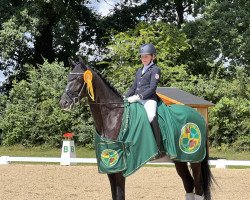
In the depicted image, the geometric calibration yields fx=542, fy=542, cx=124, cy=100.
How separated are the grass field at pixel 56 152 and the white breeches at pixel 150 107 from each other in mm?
11844

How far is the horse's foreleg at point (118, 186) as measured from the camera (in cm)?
611

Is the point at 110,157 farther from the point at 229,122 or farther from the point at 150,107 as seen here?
the point at 229,122

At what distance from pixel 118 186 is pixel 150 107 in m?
1.05

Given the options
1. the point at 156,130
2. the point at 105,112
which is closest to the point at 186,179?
the point at 156,130

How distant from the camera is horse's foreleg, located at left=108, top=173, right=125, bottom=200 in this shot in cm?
611

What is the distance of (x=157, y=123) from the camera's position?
6.63 meters

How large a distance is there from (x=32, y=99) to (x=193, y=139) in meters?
14.8

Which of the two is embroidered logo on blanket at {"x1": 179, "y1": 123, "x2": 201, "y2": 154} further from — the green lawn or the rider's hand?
the green lawn

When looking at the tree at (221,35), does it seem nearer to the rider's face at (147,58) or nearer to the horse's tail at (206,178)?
the horse's tail at (206,178)

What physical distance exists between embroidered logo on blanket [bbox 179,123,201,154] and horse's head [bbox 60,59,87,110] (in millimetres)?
1590

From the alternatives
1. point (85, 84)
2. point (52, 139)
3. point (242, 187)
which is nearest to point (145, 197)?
point (242, 187)

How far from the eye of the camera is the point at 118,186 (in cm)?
620

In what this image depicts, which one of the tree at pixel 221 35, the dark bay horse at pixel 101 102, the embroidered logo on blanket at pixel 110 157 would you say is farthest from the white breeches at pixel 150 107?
the tree at pixel 221 35

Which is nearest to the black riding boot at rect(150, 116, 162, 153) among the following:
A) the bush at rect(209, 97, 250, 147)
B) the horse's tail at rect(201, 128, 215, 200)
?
the horse's tail at rect(201, 128, 215, 200)
